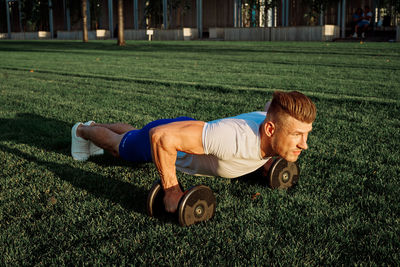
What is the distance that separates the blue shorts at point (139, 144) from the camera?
3.25m

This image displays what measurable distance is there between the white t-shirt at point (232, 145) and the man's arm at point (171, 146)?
0.07m

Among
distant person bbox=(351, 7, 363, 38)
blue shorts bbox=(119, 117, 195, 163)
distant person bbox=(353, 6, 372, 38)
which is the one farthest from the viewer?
distant person bbox=(351, 7, 363, 38)

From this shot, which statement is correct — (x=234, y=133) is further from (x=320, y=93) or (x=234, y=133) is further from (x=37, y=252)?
(x=320, y=93)

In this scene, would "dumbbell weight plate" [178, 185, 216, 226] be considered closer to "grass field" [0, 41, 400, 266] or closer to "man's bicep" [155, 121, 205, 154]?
"grass field" [0, 41, 400, 266]

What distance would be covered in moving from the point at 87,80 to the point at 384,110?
6.64 meters

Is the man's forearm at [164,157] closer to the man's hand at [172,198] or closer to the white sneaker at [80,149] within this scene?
the man's hand at [172,198]

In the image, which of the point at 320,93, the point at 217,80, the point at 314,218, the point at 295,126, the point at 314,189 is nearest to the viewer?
the point at 295,126

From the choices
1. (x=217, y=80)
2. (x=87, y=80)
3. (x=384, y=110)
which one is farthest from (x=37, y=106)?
(x=384, y=110)

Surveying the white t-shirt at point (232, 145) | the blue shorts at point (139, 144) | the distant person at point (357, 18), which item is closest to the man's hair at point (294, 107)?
the white t-shirt at point (232, 145)

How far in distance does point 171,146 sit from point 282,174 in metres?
1.12

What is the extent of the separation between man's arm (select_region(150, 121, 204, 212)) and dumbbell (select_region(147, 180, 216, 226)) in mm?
71

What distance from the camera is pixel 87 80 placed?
31.5 ft

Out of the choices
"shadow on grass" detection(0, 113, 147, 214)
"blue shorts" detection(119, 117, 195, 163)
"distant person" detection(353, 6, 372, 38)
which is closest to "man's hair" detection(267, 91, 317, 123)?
"blue shorts" detection(119, 117, 195, 163)

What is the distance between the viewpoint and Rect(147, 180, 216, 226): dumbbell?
8.41 feet
